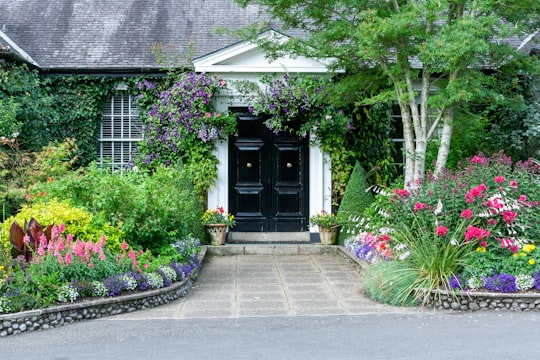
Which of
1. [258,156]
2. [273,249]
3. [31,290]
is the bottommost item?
[273,249]

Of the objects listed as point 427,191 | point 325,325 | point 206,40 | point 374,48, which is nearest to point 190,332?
point 325,325

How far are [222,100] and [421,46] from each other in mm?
4834

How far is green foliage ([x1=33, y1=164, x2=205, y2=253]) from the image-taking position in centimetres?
822

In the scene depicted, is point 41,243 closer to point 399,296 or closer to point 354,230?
point 399,296

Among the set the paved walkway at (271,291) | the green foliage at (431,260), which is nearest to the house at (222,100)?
the paved walkway at (271,291)

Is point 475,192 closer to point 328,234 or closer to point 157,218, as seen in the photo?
point 157,218

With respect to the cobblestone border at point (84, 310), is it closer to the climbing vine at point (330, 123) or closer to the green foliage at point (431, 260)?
the green foliage at point (431, 260)

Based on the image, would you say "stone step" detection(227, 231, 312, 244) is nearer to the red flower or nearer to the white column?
the white column

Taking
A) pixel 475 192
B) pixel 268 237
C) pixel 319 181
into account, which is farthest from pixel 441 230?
pixel 268 237

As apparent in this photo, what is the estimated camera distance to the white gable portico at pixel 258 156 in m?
11.7

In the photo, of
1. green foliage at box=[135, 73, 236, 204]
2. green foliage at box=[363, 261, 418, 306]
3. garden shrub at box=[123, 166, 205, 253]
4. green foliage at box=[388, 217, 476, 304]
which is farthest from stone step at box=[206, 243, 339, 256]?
green foliage at box=[388, 217, 476, 304]

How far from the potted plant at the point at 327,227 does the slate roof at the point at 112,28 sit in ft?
14.8

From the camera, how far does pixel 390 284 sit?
719 cm

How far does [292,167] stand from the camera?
12320 millimetres
